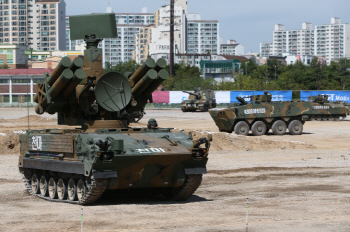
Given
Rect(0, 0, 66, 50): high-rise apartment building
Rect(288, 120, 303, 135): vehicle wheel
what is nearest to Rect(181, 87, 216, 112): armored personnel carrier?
Rect(288, 120, 303, 135): vehicle wheel

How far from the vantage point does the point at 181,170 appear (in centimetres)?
1397

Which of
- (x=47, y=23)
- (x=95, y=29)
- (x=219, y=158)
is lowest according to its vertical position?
(x=219, y=158)

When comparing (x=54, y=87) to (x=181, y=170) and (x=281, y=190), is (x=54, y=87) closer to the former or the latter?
(x=181, y=170)

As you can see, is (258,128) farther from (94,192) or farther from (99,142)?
(99,142)

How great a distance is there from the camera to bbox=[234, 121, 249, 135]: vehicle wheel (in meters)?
35.8

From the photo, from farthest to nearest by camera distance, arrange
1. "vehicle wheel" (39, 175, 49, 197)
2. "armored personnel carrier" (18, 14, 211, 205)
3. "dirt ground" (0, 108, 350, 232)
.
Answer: "vehicle wheel" (39, 175, 49, 197), "armored personnel carrier" (18, 14, 211, 205), "dirt ground" (0, 108, 350, 232)

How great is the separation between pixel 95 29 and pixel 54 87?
7.68ft

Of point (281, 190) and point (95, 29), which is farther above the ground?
point (95, 29)

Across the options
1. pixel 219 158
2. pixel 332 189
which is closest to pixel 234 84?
pixel 219 158

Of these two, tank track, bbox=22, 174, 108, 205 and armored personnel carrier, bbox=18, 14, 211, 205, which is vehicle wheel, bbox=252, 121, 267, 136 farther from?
tank track, bbox=22, 174, 108, 205

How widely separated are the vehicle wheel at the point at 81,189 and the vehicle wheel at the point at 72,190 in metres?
0.14

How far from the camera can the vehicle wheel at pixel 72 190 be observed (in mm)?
14070

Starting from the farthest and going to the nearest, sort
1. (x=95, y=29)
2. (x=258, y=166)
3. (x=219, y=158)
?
(x=219, y=158)
(x=258, y=166)
(x=95, y=29)

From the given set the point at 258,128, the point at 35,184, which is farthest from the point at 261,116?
the point at 35,184
